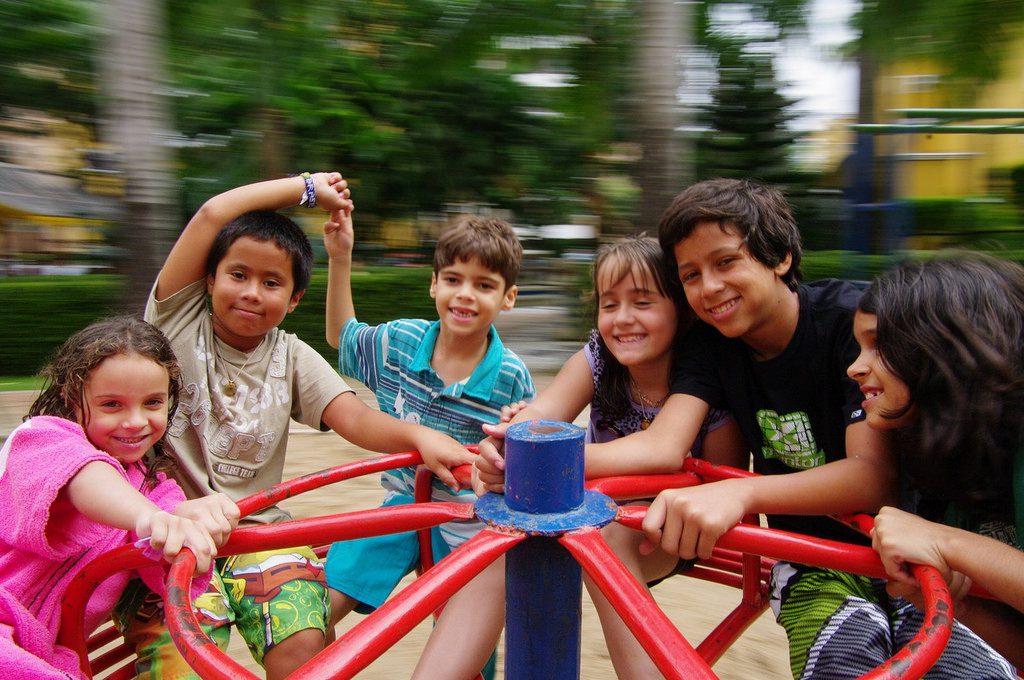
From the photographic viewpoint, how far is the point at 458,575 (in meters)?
0.89

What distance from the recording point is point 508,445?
974mm

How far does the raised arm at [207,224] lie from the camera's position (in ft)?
5.39

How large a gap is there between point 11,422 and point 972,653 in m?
5.20

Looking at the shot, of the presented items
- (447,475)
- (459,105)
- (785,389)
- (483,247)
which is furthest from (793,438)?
(459,105)

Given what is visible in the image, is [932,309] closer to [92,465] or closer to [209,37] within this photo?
[92,465]

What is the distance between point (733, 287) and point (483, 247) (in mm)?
593

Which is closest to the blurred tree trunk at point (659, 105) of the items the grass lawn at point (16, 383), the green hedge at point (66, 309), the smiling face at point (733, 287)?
the smiling face at point (733, 287)

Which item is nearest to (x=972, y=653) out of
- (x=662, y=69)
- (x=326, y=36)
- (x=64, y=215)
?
(x=662, y=69)

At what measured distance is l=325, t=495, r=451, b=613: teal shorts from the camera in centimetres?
171

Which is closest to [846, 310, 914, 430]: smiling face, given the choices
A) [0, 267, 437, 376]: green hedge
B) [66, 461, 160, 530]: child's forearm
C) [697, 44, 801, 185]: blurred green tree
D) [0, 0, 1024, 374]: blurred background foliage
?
[66, 461, 160, 530]: child's forearm

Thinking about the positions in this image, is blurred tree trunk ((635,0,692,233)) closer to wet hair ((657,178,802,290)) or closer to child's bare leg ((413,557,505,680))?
wet hair ((657,178,802,290))

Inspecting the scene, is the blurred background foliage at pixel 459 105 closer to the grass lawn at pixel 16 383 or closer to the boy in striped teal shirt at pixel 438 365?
the grass lawn at pixel 16 383

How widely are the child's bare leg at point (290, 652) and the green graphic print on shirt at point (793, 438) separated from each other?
3.03 feet

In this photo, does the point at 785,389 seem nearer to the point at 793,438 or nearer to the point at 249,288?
the point at 793,438
